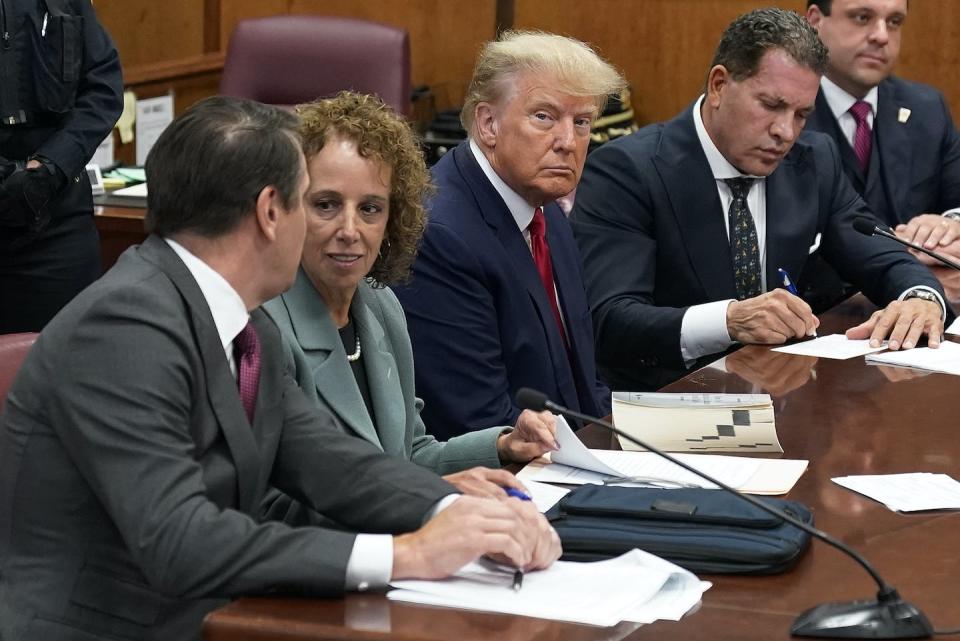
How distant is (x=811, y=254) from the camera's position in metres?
3.74

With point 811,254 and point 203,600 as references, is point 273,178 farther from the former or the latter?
point 811,254

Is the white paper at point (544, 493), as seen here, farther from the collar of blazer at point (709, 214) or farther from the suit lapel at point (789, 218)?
the suit lapel at point (789, 218)

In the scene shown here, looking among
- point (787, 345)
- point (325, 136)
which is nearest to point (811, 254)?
point (787, 345)

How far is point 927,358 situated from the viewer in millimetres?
2990

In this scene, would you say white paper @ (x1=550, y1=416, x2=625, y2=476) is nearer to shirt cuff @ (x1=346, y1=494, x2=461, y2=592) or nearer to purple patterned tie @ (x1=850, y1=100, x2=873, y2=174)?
shirt cuff @ (x1=346, y1=494, x2=461, y2=592)

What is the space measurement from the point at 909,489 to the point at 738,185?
1453mm

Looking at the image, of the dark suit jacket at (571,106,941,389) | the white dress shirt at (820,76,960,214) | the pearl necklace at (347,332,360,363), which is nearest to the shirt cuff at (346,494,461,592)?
the pearl necklace at (347,332,360,363)

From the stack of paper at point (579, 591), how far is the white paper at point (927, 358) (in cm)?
135

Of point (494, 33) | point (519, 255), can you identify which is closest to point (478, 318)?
point (519, 255)

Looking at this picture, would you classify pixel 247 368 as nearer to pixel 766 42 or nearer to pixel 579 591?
pixel 579 591

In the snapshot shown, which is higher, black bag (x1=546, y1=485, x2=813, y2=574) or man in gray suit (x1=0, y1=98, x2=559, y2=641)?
man in gray suit (x1=0, y1=98, x2=559, y2=641)

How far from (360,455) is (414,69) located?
4654 millimetres

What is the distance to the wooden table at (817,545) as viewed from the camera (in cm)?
156

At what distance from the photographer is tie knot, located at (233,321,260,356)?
1.82 metres
